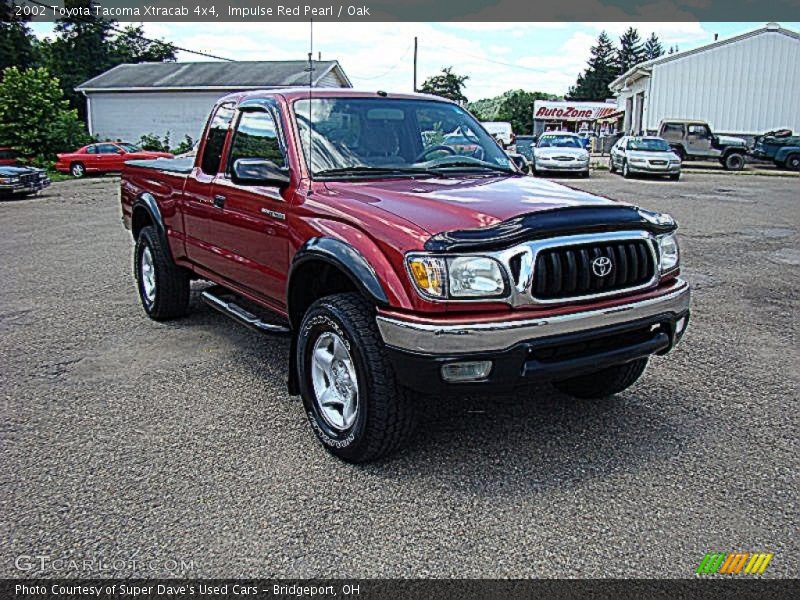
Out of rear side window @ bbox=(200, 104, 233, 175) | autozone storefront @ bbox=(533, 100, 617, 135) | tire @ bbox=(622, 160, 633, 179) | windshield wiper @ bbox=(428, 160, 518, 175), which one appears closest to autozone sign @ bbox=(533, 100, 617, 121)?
autozone storefront @ bbox=(533, 100, 617, 135)

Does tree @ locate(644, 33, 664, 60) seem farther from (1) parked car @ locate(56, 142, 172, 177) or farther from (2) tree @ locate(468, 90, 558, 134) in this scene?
(1) parked car @ locate(56, 142, 172, 177)

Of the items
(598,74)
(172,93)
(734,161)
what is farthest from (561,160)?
(598,74)

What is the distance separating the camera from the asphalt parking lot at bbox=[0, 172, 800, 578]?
3070mm

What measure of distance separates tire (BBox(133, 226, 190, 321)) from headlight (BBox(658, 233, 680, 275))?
4012 mm

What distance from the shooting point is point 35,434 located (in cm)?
422

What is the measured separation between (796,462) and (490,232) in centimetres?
202

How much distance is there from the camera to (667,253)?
414 centimetres

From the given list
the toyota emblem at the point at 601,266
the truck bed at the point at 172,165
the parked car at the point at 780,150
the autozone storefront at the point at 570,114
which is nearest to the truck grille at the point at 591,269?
the toyota emblem at the point at 601,266

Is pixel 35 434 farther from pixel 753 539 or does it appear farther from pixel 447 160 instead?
pixel 753 539

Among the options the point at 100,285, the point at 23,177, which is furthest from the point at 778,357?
the point at 23,177

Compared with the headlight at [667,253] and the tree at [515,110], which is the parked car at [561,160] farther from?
the tree at [515,110]

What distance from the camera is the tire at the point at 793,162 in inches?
1299

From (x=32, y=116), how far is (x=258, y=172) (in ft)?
105
